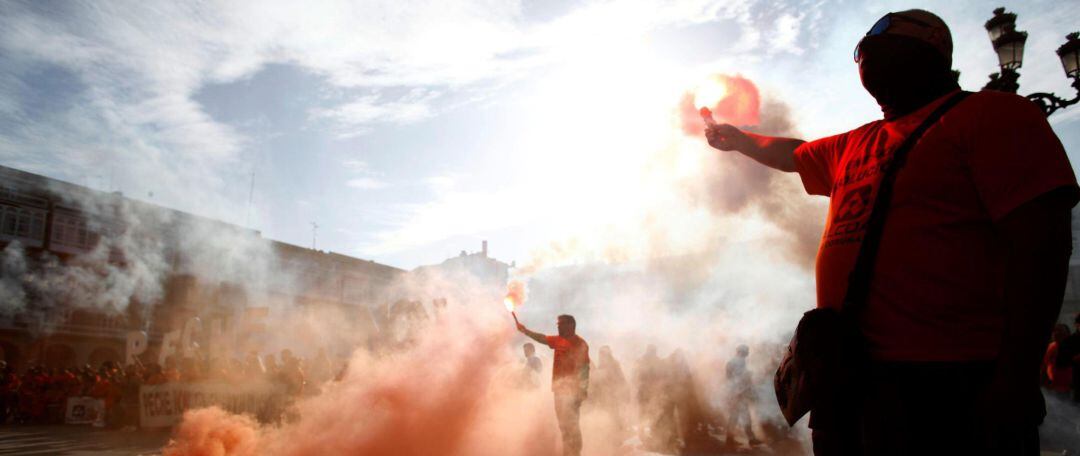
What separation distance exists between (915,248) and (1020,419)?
1.47 feet

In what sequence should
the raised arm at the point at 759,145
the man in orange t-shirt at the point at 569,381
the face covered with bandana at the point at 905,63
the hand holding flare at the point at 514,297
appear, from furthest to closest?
1. the hand holding flare at the point at 514,297
2. the man in orange t-shirt at the point at 569,381
3. the raised arm at the point at 759,145
4. the face covered with bandana at the point at 905,63

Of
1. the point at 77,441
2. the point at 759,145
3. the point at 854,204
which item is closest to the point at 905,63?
the point at 854,204

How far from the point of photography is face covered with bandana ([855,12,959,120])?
6.13 feet

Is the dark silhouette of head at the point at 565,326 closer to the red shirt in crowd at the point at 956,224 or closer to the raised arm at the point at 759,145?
the raised arm at the point at 759,145

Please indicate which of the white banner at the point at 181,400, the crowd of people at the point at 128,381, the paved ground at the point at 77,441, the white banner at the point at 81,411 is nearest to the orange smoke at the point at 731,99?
the paved ground at the point at 77,441

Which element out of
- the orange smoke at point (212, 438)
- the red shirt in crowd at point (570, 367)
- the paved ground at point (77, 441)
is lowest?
the paved ground at point (77, 441)

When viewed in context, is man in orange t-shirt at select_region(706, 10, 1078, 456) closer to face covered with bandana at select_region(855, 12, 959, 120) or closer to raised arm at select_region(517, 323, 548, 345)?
face covered with bandana at select_region(855, 12, 959, 120)

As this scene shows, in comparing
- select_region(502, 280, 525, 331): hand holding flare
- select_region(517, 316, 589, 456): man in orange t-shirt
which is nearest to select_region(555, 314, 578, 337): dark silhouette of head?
select_region(517, 316, 589, 456): man in orange t-shirt

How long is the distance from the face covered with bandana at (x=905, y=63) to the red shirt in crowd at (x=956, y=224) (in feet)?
0.36

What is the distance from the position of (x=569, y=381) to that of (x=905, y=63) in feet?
21.4

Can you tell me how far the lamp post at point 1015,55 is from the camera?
8.23m

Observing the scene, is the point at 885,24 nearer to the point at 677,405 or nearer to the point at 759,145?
the point at 759,145

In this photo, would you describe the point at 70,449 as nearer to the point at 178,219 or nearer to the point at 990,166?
the point at 990,166

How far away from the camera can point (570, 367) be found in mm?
8008
